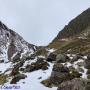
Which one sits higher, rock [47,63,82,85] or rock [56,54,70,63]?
rock [56,54,70,63]

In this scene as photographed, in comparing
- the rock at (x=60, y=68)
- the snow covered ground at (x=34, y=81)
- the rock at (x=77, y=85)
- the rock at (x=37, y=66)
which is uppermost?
the rock at (x=37, y=66)

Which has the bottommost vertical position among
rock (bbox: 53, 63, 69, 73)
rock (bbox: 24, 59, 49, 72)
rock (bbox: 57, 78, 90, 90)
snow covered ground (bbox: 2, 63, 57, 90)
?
rock (bbox: 57, 78, 90, 90)

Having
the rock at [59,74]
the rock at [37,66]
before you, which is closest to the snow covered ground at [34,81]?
the rock at [37,66]

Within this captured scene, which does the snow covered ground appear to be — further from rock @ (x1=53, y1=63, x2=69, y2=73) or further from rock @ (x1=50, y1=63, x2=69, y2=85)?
rock @ (x1=50, y1=63, x2=69, y2=85)

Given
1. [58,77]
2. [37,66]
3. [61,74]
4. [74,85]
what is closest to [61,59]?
[37,66]

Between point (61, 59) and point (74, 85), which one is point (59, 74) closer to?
point (74, 85)

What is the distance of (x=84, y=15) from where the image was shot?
181000 mm

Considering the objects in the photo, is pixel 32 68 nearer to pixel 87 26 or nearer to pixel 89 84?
pixel 89 84

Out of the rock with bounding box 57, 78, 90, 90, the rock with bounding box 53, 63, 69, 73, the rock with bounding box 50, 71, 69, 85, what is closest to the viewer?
the rock with bounding box 57, 78, 90, 90

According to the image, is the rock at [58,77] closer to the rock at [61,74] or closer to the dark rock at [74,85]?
the rock at [61,74]

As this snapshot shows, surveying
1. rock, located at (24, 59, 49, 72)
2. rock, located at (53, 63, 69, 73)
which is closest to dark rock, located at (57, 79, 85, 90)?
rock, located at (53, 63, 69, 73)

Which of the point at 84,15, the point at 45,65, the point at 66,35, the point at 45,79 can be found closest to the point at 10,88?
the point at 45,79

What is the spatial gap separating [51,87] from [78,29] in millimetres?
126273

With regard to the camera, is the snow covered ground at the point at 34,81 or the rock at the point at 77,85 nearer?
the rock at the point at 77,85
